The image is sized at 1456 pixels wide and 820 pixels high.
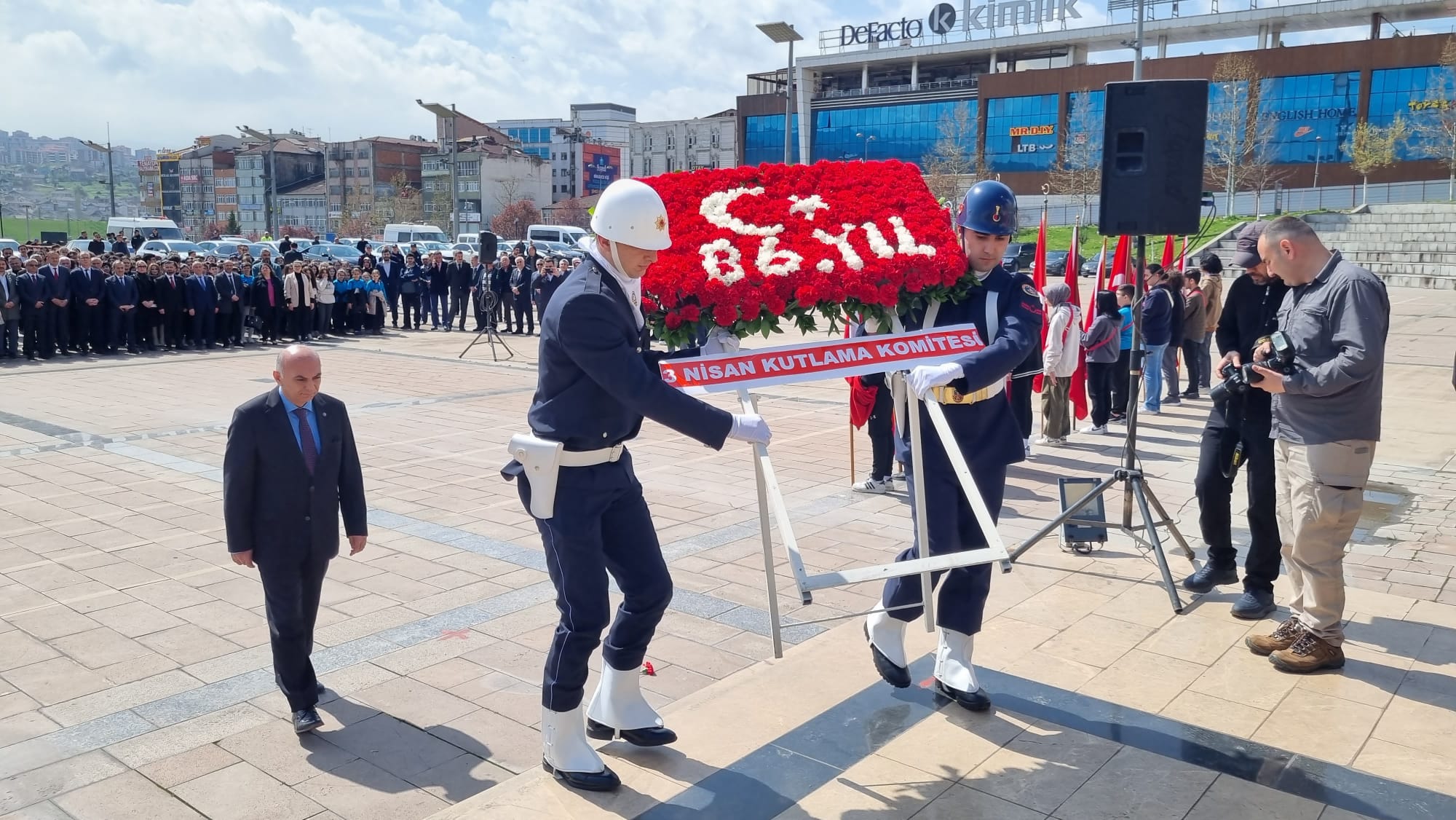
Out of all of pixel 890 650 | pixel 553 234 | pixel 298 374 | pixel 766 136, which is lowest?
pixel 890 650

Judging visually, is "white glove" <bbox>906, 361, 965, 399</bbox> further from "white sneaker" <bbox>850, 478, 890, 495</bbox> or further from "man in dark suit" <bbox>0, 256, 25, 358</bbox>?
"man in dark suit" <bbox>0, 256, 25, 358</bbox>

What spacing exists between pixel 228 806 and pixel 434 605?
217cm

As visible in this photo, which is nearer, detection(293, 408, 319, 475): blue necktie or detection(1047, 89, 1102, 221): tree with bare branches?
detection(293, 408, 319, 475): blue necktie

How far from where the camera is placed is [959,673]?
4.34 metres

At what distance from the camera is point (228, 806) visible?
365 cm

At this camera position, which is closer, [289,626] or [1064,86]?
[289,626]

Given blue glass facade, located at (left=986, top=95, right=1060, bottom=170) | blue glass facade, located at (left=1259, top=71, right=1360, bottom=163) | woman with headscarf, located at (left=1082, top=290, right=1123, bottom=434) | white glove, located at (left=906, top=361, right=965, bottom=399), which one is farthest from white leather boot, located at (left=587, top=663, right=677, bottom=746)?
blue glass facade, located at (left=986, top=95, right=1060, bottom=170)

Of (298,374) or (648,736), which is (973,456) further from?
(298,374)

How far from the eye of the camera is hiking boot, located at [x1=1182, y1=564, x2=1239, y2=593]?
19.5ft

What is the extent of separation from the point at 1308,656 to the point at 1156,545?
1174 mm

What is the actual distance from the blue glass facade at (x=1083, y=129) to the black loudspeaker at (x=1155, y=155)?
60.2m

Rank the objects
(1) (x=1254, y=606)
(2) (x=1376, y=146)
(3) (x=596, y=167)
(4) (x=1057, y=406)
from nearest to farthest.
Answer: (1) (x=1254, y=606) → (4) (x=1057, y=406) → (2) (x=1376, y=146) → (3) (x=596, y=167)

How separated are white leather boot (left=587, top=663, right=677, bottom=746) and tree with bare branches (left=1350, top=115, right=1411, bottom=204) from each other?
193ft

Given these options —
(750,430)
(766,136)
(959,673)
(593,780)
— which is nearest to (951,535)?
(959,673)
